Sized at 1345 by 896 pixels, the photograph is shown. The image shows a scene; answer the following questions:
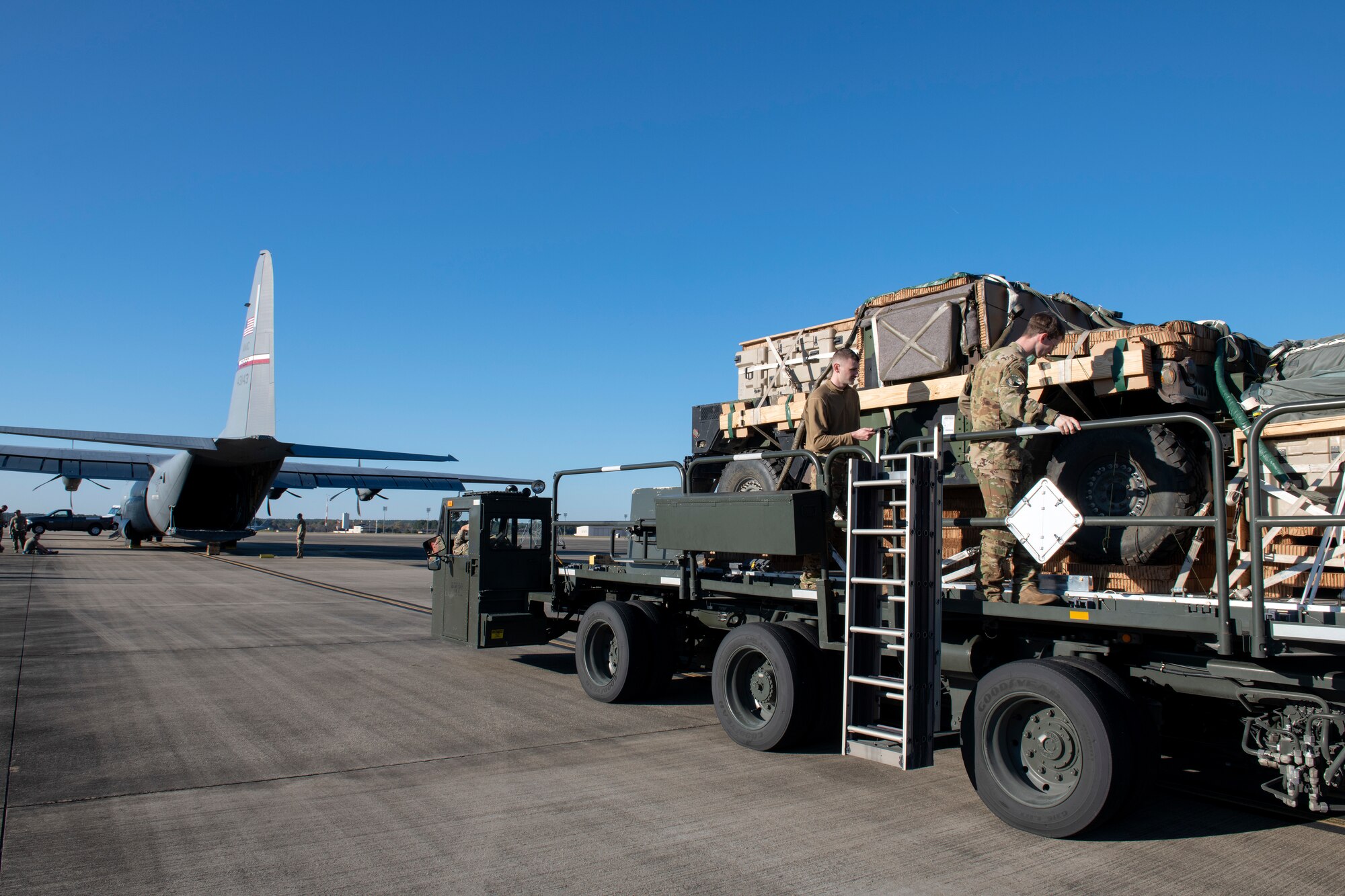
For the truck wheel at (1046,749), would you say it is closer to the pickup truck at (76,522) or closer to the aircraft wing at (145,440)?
the aircraft wing at (145,440)

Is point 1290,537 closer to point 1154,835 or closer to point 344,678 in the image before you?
point 1154,835

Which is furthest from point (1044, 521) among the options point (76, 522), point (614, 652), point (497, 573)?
point (76, 522)

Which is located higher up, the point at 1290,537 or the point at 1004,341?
the point at 1004,341

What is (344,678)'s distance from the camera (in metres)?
9.23

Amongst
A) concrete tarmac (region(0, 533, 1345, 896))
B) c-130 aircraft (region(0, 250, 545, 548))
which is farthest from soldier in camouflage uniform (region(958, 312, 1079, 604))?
c-130 aircraft (region(0, 250, 545, 548))

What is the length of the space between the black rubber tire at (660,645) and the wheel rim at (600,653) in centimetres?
45

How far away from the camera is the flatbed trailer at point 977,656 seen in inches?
164

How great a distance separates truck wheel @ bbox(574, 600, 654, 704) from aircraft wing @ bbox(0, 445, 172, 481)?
37554 millimetres

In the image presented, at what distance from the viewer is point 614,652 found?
8.41 metres

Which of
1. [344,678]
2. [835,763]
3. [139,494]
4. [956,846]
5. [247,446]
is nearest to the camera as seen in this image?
[956,846]

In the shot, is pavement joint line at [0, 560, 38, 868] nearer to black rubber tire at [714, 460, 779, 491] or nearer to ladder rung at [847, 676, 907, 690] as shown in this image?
ladder rung at [847, 676, 907, 690]

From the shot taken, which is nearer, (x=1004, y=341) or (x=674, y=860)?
(x=674, y=860)

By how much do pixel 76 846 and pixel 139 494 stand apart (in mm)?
43023

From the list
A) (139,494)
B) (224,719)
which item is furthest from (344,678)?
(139,494)
